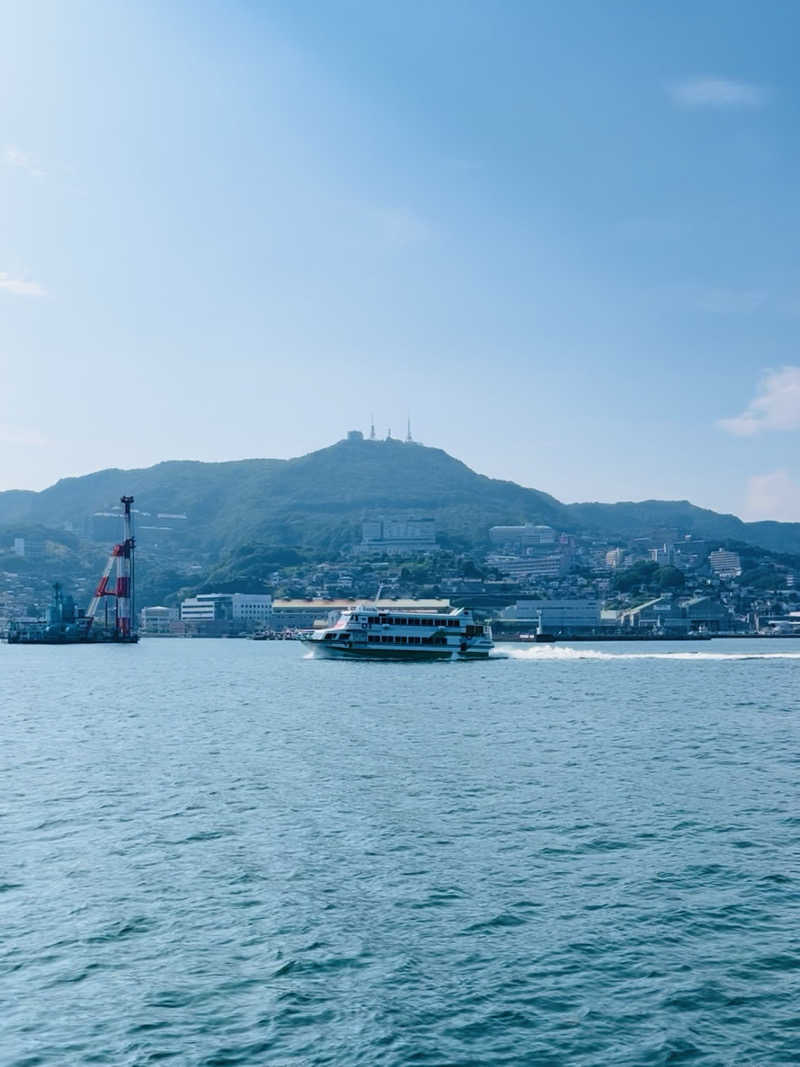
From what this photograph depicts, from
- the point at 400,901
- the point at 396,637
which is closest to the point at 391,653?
the point at 396,637

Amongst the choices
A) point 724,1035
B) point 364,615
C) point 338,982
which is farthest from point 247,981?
point 364,615

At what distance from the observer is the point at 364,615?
105500 mm

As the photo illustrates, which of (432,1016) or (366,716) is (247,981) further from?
(366,716)

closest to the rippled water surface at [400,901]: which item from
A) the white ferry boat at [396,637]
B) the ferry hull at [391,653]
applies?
the white ferry boat at [396,637]

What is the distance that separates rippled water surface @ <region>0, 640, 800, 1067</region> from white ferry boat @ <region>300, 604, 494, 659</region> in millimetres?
61345

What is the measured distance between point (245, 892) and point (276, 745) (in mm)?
21948

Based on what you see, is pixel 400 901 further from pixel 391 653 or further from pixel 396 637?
pixel 391 653

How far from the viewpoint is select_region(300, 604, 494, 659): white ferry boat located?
4131 inches

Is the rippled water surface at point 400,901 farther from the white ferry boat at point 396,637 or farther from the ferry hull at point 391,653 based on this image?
the ferry hull at point 391,653

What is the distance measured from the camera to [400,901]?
1925 cm

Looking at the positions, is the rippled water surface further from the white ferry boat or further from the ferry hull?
the ferry hull

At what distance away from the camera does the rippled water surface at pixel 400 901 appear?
13695 mm

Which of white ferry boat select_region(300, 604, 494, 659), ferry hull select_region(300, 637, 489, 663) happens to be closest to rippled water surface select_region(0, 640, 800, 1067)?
white ferry boat select_region(300, 604, 494, 659)

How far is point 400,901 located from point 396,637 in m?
86.2
